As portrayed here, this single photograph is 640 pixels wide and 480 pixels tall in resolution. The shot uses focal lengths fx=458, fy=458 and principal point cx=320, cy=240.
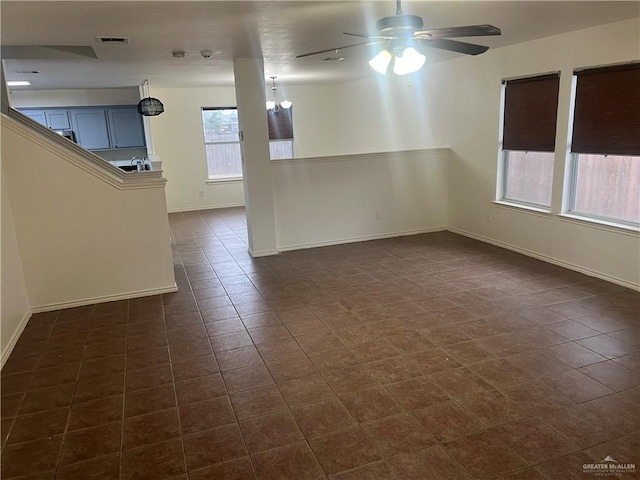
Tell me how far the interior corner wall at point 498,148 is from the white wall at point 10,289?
16.5 ft

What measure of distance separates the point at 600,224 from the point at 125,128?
760 cm

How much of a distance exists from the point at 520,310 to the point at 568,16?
8.02ft

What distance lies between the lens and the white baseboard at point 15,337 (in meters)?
3.22

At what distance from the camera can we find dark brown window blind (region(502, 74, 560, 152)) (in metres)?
4.72

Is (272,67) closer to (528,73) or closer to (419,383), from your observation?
(528,73)

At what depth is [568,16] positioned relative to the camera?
375 cm

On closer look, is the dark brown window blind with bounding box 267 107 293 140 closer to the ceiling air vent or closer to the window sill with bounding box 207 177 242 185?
the window sill with bounding box 207 177 242 185

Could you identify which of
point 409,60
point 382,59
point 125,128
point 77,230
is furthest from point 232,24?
point 125,128

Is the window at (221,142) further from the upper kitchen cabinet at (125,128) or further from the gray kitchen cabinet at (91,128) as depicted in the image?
the gray kitchen cabinet at (91,128)

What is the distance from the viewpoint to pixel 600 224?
4340mm

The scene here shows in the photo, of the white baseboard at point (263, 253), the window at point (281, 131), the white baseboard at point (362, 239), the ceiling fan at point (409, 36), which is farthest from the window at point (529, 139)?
the window at point (281, 131)

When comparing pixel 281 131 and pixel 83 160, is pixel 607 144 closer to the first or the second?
pixel 83 160

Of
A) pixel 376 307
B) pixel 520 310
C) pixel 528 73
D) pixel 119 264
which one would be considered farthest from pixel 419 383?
pixel 528 73

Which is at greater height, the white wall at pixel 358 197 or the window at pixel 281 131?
the window at pixel 281 131
